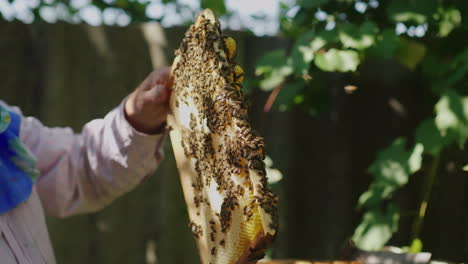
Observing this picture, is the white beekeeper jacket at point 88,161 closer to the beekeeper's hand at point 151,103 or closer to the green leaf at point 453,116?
the beekeeper's hand at point 151,103

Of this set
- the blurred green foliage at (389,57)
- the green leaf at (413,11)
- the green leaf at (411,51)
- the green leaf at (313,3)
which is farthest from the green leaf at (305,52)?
the green leaf at (411,51)

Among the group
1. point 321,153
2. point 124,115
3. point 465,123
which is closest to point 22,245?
point 124,115

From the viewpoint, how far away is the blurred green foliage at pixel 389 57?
1.81 meters

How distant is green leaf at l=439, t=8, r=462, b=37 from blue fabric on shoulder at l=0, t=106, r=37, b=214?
4.87ft

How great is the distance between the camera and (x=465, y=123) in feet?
5.83

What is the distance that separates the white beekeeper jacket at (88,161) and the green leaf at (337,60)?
0.59 metres

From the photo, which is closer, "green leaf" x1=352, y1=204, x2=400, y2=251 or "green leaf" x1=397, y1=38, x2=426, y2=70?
"green leaf" x1=352, y1=204, x2=400, y2=251

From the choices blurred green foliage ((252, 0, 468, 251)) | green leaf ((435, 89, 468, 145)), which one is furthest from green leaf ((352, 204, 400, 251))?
green leaf ((435, 89, 468, 145))

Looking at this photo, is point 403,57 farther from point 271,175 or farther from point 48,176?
point 48,176

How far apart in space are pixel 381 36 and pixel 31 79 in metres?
1.82

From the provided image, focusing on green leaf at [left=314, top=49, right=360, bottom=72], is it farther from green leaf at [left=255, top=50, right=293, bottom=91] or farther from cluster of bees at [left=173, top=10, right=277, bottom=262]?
cluster of bees at [left=173, top=10, right=277, bottom=262]

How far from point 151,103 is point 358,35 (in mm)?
787

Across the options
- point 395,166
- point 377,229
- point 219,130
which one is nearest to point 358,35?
point 395,166

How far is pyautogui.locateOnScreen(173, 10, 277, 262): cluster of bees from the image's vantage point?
935 mm
